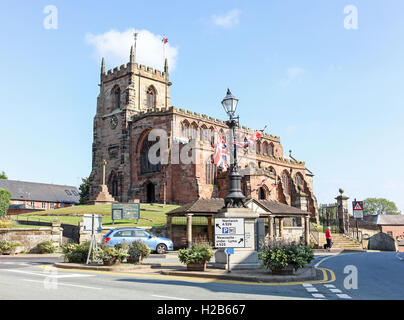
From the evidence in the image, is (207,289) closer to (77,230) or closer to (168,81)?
(77,230)

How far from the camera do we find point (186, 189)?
155 ft

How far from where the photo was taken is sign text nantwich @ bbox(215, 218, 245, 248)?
43.1ft

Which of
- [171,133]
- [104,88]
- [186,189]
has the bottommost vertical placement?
[186,189]

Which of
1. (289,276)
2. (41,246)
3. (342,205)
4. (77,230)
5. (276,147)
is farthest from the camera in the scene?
(276,147)

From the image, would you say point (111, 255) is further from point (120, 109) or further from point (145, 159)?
point (120, 109)

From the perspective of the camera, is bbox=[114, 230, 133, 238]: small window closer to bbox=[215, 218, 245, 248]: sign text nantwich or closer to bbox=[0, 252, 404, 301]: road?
bbox=[0, 252, 404, 301]: road

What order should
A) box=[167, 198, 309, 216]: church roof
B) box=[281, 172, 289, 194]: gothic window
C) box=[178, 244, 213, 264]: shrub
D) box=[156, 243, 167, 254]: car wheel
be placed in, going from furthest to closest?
1. box=[281, 172, 289, 194]: gothic window
2. box=[167, 198, 309, 216]: church roof
3. box=[156, 243, 167, 254]: car wheel
4. box=[178, 244, 213, 264]: shrub

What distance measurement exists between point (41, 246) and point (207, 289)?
17654 millimetres

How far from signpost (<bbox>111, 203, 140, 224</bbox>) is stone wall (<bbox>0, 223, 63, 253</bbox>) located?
4743 millimetres

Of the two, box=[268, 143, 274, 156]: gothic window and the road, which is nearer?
the road

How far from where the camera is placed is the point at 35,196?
74875 millimetres

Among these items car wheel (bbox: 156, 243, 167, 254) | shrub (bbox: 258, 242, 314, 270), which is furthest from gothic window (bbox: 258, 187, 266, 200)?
shrub (bbox: 258, 242, 314, 270)

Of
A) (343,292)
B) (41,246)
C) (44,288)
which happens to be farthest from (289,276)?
(41,246)

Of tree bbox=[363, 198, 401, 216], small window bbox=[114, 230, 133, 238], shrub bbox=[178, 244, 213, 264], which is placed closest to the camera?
shrub bbox=[178, 244, 213, 264]
